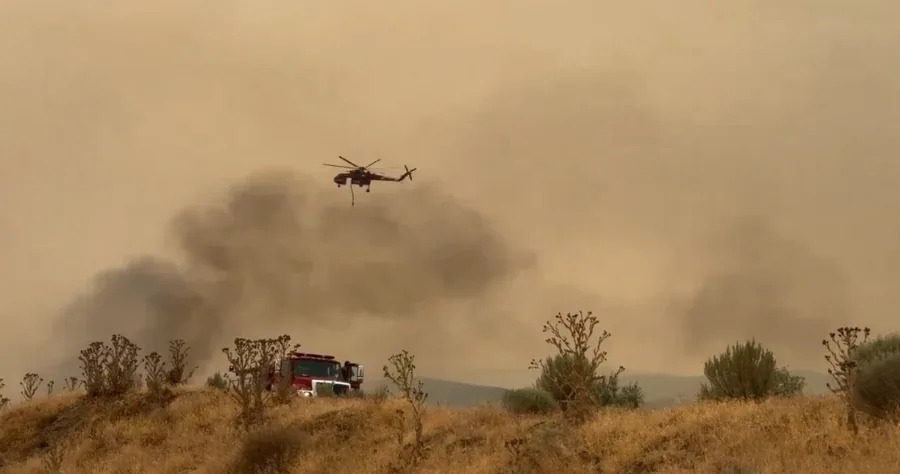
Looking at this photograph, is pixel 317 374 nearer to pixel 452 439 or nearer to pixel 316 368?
pixel 316 368

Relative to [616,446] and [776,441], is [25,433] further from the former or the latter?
[776,441]

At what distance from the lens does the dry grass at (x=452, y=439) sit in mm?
10953

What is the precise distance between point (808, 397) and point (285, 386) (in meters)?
13.5

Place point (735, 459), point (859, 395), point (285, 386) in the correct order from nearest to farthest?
point (735, 459) → point (859, 395) → point (285, 386)

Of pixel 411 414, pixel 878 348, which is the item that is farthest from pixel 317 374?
pixel 878 348

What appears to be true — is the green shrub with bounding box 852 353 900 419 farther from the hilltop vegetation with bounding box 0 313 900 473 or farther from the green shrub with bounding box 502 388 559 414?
the green shrub with bounding box 502 388 559 414

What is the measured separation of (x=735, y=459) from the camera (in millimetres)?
10727

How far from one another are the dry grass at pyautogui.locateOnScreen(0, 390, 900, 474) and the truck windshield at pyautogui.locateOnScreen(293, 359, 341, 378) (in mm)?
3793

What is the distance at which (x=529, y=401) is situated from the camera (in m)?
18.8

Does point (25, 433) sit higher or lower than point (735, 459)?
higher

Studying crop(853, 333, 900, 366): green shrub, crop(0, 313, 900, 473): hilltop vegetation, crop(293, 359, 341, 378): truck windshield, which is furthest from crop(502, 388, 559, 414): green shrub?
crop(293, 359, 341, 378): truck windshield

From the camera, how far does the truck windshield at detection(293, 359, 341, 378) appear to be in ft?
87.2

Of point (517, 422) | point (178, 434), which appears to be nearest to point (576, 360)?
point (517, 422)

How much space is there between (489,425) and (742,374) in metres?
6.34
